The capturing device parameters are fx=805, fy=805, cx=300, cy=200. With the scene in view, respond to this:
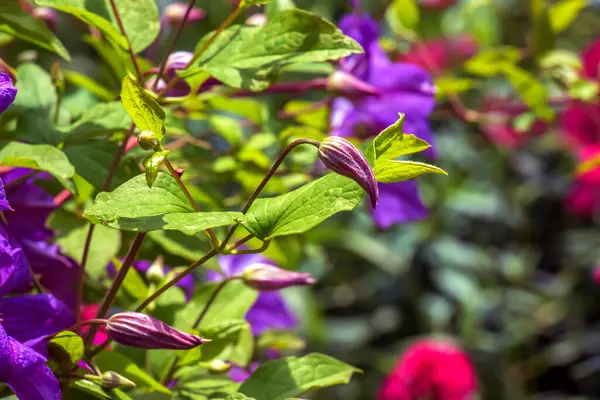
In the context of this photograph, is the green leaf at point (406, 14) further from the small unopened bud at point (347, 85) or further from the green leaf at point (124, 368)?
the green leaf at point (124, 368)

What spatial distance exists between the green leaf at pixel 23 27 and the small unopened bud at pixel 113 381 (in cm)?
17

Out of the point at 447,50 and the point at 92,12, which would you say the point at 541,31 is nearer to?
the point at 92,12

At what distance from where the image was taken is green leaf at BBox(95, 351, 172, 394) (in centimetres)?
33

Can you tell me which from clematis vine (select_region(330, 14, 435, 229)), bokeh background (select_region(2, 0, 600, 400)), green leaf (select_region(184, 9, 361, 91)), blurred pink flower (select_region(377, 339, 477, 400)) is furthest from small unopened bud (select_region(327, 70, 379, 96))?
bokeh background (select_region(2, 0, 600, 400))

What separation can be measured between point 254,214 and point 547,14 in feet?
1.57

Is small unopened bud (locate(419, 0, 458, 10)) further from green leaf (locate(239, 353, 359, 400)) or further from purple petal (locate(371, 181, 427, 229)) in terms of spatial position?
green leaf (locate(239, 353, 359, 400))

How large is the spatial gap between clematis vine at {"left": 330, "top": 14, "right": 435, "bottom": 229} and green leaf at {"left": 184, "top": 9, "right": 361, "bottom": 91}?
0.45 feet

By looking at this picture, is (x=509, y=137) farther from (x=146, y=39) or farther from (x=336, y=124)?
(x=146, y=39)

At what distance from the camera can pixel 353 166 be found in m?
0.28

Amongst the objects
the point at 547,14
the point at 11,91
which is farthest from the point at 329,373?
the point at 547,14

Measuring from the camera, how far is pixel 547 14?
2.22ft

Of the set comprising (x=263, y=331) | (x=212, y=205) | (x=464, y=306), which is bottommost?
(x=464, y=306)

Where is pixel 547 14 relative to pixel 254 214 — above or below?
above

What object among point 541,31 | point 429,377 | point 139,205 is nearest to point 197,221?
point 139,205
